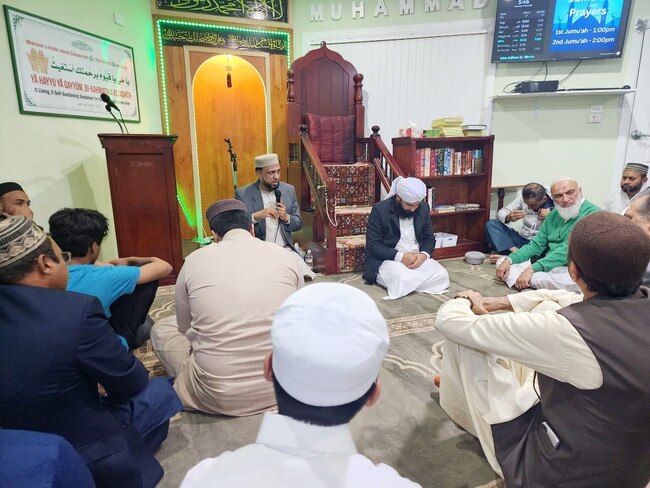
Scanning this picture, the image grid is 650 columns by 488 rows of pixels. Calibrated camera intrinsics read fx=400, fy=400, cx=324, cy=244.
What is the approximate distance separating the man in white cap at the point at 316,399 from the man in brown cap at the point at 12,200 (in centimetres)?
261

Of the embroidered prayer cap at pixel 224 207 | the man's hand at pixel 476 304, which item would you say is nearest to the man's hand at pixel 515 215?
the man's hand at pixel 476 304

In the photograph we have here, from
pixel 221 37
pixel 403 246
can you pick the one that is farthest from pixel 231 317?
pixel 221 37

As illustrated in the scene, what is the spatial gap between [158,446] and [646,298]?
1768mm

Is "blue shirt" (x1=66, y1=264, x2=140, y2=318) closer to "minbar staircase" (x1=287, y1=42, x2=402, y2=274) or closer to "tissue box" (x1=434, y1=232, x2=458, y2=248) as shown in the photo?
"minbar staircase" (x1=287, y1=42, x2=402, y2=274)

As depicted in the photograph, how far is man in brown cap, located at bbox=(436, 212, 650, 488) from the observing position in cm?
99

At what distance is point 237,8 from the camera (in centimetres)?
464

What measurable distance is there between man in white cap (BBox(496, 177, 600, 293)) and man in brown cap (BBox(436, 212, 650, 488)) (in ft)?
7.39

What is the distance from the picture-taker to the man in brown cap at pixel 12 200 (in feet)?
8.19

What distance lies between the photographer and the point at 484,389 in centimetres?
142

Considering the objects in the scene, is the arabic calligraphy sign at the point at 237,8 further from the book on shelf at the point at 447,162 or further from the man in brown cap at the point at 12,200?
the man in brown cap at the point at 12,200

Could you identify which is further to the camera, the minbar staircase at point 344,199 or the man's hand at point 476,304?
the minbar staircase at point 344,199

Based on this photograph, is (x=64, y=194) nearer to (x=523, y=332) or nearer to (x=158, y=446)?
(x=158, y=446)

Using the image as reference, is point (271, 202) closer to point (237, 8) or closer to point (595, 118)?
point (237, 8)

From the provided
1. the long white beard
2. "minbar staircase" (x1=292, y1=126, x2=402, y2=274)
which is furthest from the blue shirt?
the long white beard
